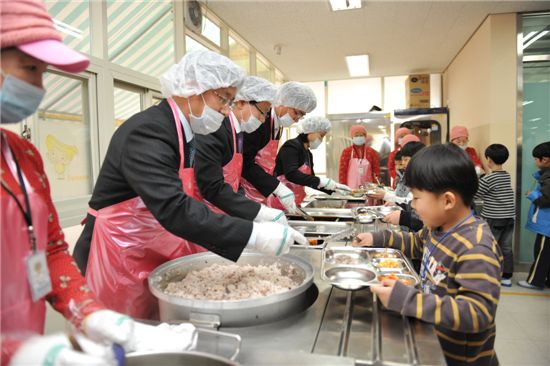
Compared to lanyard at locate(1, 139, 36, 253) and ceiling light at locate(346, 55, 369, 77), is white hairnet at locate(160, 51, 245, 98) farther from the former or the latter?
ceiling light at locate(346, 55, 369, 77)

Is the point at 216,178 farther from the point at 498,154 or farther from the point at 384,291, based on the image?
the point at 498,154

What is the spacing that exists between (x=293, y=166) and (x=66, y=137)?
1849 millimetres

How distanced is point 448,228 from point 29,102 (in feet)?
3.68

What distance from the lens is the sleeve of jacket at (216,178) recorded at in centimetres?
157

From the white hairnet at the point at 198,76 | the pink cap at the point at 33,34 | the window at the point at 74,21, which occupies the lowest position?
the pink cap at the point at 33,34

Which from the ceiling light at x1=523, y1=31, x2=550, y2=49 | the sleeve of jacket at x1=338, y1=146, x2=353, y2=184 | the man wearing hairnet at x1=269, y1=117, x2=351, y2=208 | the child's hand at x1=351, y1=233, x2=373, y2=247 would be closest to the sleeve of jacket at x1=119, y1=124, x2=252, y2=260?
the child's hand at x1=351, y1=233, x2=373, y2=247

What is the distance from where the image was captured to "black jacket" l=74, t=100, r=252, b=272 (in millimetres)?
1017

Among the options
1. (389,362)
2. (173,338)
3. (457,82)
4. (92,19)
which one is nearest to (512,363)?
(389,362)

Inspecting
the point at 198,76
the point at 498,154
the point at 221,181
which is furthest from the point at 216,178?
the point at 498,154

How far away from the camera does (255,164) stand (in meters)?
2.61

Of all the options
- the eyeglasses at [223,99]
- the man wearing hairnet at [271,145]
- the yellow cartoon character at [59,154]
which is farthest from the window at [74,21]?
the eyeglasses at [223,99]

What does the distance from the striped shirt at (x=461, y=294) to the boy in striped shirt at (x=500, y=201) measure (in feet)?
10.3

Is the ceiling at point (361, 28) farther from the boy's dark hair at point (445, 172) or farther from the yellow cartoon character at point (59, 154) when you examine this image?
the boy's dark hair at point (445, 172)

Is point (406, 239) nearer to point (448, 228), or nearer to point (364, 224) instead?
point (448, 228)
